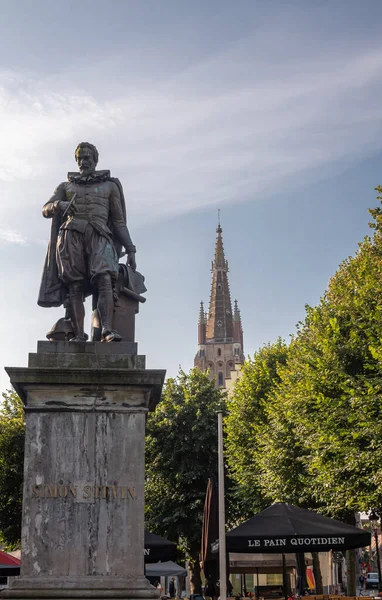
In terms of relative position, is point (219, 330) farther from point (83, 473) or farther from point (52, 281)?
point (83, 473)

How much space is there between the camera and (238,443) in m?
37.7

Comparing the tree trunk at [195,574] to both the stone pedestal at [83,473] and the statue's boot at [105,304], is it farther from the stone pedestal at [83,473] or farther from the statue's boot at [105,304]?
the stone pedestal at [83,473]

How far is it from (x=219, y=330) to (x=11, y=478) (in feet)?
421

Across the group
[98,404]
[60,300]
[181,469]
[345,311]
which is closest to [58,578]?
[98,404]

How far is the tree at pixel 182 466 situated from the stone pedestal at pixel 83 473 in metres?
26.2

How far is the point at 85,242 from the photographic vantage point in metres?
9.49

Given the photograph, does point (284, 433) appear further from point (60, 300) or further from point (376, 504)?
point (60, 300)

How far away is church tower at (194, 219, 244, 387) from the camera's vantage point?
161 metres

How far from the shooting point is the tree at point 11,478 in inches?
1396

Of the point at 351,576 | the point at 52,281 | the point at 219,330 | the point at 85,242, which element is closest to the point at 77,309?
the point at 52,281

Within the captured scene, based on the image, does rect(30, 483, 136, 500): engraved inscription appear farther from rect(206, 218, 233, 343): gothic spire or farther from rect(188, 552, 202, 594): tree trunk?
rect(206, 218, 233, 343): gothic spire

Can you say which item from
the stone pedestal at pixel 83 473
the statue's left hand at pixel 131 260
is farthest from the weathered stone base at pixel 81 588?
the statue's left hand at pixel 131 260

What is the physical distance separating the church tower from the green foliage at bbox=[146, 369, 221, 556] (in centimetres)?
12024

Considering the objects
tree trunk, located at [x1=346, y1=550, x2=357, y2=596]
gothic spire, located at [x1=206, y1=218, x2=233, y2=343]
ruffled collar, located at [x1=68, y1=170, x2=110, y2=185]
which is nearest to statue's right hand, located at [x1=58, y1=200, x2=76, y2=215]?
ruffled collar, located at [x1=68, y1=170, x2=110, y2=185]
